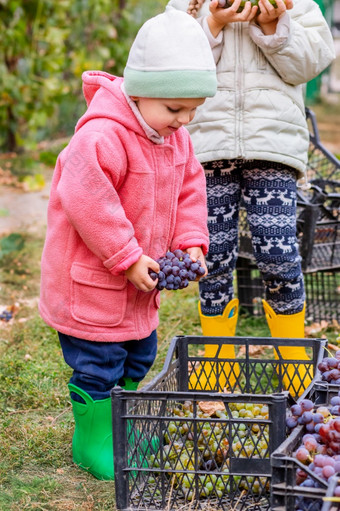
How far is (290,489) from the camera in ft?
5.54

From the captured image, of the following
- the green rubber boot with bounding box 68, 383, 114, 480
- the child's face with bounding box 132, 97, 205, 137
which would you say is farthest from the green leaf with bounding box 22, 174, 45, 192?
the child's face with bounding box 132, 97, 205, 137

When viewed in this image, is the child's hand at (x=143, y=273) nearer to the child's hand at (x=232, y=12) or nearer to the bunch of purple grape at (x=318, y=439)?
the bunch of purple grape at (x=318, y=439)

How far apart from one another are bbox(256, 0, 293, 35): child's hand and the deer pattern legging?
45 centimetres

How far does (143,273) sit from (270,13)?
100 cm

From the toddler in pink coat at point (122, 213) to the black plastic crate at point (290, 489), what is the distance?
672mm

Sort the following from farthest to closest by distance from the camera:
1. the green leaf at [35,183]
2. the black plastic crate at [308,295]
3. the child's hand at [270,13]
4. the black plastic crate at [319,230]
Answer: the green leaf at [35,183] → the black plastic crate at [308,295] → the black plastic crate at [319,230] → the child's hand at [270,13]

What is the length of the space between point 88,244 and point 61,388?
3.15 feet

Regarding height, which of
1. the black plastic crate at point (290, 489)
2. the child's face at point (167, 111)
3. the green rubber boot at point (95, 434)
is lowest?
the green rubber boot at point (95, 434)

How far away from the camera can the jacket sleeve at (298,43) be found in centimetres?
264

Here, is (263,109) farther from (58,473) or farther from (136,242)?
(58,473)

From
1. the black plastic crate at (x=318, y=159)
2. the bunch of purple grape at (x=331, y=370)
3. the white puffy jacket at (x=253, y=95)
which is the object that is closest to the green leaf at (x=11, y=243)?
the black plastic crate at (x=318, y=159)

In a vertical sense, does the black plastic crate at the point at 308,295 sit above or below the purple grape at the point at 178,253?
below

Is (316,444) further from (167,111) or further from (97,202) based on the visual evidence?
(167,111)

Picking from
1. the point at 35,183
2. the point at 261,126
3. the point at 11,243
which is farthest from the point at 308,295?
the point at 35,183
